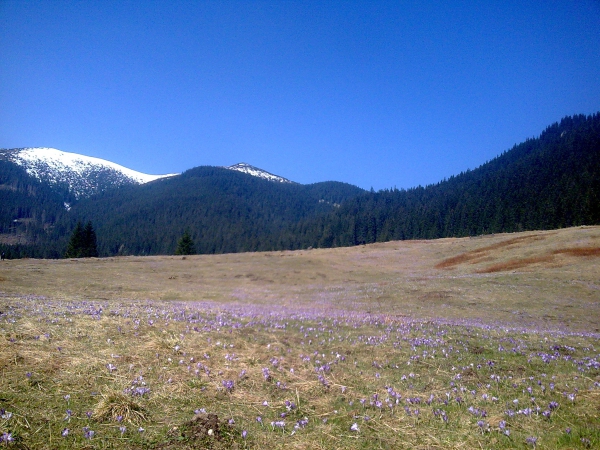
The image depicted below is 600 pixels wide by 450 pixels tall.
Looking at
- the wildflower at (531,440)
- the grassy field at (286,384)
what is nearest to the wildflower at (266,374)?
the grassy field at (286,384)

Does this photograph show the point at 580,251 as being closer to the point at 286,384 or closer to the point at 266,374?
the point at 286,384

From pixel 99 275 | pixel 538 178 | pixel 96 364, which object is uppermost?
pixel 538 178

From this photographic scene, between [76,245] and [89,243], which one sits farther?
[89,243]

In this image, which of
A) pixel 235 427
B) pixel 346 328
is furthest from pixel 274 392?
pixel 346 328

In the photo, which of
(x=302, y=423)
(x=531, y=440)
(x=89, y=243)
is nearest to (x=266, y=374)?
(x=302, y=423)

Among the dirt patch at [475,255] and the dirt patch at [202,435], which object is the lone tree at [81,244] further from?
the dirt patch at [202,435]

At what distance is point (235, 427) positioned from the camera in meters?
4.56

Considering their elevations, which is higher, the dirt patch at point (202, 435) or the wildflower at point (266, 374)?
the dirt patch at point (202, 435)

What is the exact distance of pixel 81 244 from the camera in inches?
3627

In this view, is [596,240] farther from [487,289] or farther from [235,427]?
[235,427]

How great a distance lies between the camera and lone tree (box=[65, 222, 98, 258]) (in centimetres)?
8956

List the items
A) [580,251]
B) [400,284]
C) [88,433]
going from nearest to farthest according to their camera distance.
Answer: [88,433] < [400,284] < [580,251]

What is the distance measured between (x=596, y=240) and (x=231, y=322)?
51251 millimetres

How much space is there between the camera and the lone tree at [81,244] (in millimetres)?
89562
